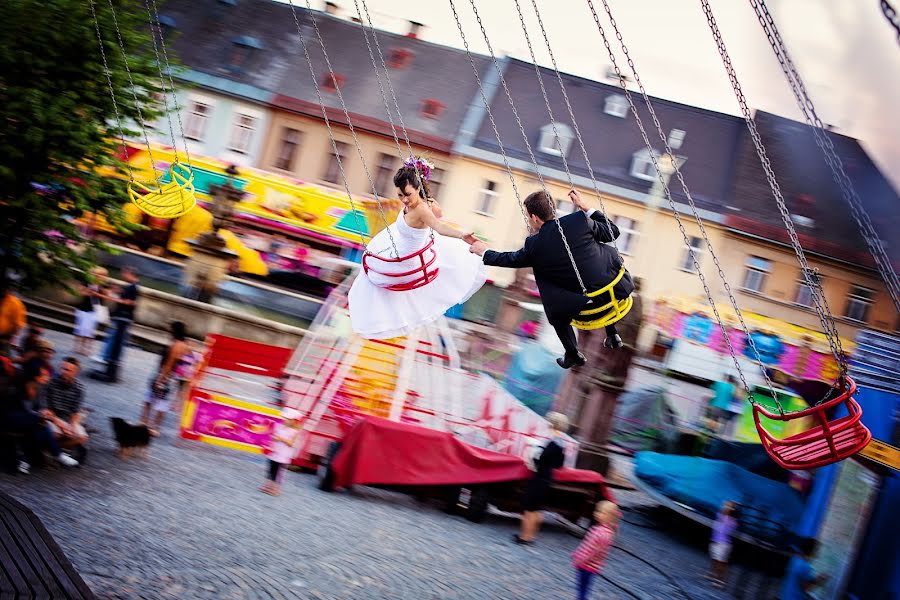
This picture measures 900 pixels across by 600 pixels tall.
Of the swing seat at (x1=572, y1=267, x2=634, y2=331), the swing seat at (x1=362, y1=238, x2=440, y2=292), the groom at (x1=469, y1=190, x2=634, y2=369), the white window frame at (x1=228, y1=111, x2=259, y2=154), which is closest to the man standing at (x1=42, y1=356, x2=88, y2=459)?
the swing seat at (x1=362, y1=238, x2=440, y2=292)

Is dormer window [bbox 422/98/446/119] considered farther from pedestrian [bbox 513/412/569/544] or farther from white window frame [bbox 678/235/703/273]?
pedestrian [bbox 513/412/569/544]

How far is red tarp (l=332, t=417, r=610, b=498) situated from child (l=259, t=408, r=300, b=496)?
45.9 inches

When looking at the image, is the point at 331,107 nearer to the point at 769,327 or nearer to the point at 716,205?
the point at 716,205

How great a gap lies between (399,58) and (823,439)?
33.9 metres

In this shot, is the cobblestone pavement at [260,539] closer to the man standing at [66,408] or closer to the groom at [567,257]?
the man standing at [66,408]

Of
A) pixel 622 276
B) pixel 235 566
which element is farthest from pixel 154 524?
pixel 622 276

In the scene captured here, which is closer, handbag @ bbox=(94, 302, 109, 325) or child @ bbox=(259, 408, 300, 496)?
child @ bbox=(259, 408, 300, 496)

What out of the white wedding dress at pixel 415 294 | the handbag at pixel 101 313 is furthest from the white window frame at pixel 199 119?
the white wedding dress at pixel 415 294

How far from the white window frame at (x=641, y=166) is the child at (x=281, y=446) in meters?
25.4

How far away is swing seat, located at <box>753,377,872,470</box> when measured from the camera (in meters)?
5.79

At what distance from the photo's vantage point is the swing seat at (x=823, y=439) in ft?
19.0

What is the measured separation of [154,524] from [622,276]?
5321 millimetres

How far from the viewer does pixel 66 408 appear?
10.8 m

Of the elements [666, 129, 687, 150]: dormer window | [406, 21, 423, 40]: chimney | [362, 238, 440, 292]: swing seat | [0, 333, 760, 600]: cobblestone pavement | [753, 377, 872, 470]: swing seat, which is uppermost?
[406, 21, 423, 40]: chimney
